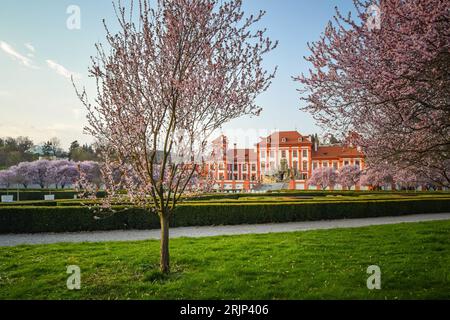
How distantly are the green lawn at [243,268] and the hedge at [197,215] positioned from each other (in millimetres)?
4412

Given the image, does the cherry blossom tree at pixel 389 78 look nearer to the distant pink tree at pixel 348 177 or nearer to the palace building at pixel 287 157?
the distant pink tree at pixel 348 177

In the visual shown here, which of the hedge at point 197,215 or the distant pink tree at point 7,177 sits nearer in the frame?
the hedge at point 197,215

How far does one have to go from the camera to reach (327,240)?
983cm

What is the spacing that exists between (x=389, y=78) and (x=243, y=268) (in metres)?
4.22

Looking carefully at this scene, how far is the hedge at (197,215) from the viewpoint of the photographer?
46.1 ft

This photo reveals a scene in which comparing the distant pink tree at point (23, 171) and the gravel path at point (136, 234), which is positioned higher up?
the distant pink tree at point (23, 171)

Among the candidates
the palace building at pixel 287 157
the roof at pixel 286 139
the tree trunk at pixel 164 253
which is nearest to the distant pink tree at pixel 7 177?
the palace building at pixel 287 157

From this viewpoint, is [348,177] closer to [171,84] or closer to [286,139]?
[286,139]

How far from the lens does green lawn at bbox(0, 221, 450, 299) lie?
561 cm

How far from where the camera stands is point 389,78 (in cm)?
549

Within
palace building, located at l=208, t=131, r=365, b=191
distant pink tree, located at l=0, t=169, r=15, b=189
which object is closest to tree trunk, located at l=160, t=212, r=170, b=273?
distant pink tree, located at l=0, t=169, r=15, b=189
